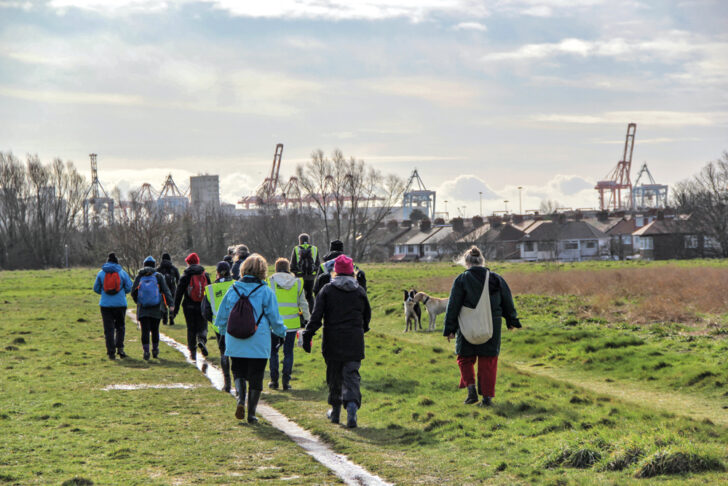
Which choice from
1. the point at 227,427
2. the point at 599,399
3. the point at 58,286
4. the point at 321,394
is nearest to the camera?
the point at 227,427

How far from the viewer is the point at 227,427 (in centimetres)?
928

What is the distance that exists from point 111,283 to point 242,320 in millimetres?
7379

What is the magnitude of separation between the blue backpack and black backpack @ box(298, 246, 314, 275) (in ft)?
10.00

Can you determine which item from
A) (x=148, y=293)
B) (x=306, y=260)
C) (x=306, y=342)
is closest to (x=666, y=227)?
(x=306, y=260)

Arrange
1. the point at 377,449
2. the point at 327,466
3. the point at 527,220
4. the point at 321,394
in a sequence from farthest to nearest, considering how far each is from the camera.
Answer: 1. the point at 527,220
2. the point at 321,394
3. the point at 377,449
4. the point at 327,466

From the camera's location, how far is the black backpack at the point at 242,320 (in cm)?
920

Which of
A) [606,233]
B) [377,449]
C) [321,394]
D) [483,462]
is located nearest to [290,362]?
[321,394]

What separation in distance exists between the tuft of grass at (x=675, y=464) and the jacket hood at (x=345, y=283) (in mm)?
3869

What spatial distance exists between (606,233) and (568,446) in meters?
118

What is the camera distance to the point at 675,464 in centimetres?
679

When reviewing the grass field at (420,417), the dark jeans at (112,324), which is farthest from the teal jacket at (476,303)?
the dark jeans at (112,324)

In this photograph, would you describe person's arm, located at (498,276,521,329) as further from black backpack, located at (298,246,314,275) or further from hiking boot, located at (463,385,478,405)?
black backpack, located at (298,246,314,275)

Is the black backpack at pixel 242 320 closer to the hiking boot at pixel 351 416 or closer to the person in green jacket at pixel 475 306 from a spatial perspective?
the hiking boot at pixel 351 416

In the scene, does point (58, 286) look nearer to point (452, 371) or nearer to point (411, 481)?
point (452, 371)
